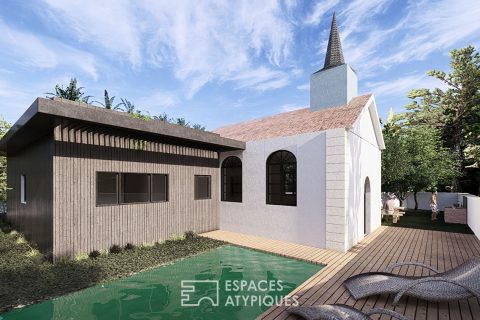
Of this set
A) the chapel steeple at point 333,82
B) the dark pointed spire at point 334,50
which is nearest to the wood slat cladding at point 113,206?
the chapel steeple at point 333,82

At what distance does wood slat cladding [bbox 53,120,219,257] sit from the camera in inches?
281

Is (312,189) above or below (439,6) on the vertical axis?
below

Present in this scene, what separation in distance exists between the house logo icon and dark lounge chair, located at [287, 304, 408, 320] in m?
1.77

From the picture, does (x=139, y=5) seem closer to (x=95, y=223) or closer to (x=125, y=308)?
(x=95, y=223)

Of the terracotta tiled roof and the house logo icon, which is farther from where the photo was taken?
the terracotta tiled roof

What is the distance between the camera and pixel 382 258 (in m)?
7.42

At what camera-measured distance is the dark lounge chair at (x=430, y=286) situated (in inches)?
165

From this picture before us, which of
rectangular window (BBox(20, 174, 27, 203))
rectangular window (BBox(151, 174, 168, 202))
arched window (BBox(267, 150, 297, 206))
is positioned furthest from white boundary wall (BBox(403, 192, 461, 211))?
rectangular window (BBox(20, 174, 27, 203))

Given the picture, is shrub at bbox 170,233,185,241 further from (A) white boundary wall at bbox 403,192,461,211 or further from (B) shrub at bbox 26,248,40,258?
(A) white boundary wall at bbox 403,192,461,211

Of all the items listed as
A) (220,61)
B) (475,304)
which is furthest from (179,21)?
(475,304)

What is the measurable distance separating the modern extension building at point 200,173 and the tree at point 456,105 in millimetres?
15699

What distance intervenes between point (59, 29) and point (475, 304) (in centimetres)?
1539

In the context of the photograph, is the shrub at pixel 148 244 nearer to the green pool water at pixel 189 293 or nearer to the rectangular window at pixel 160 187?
the rectangular window at pixel 160 187

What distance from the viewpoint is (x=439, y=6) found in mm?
7871
